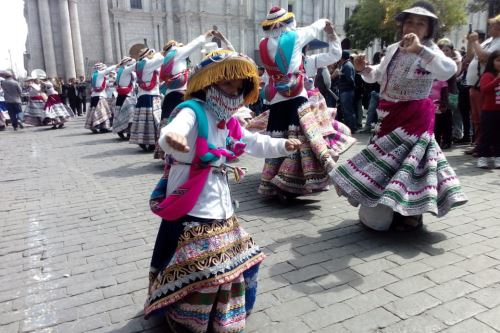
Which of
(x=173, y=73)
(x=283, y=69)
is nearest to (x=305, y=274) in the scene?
(x=283, y=69)

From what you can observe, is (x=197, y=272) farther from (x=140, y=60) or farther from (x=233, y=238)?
(x=140, y=60)

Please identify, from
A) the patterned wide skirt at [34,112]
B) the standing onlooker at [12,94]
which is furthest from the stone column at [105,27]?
the patterned wide skirt at [34,112]

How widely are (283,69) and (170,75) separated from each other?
8.78 feet

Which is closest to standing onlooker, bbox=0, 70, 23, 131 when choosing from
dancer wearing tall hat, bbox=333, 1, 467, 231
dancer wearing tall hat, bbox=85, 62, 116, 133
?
dancer wearing tall hat, bbox=85, 62, 116, 133

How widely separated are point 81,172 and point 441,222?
5.99 m

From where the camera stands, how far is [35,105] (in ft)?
52.1

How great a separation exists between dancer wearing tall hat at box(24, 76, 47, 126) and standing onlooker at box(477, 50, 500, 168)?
48.6 ft

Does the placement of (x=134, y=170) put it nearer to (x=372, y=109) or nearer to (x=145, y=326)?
(x=145, y=326)

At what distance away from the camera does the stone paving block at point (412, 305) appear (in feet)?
8.82

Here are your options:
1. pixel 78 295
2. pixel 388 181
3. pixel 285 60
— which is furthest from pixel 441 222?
pixel 78 295

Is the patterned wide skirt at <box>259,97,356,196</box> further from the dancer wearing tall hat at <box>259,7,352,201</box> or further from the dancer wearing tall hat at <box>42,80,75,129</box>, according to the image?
the dancer wearing tall hat at <box>42,80,75,129</box>

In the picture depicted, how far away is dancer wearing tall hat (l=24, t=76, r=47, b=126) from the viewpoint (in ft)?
51.4

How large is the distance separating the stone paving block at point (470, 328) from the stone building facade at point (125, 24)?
1376 inches

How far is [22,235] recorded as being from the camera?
175 inches
